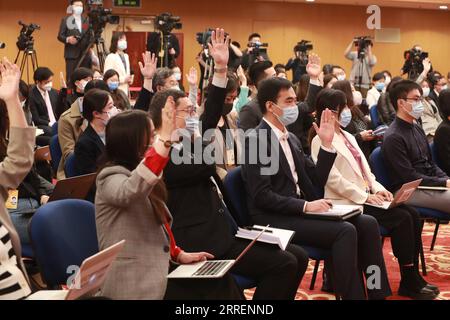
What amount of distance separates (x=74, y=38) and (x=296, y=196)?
7139 millimetres

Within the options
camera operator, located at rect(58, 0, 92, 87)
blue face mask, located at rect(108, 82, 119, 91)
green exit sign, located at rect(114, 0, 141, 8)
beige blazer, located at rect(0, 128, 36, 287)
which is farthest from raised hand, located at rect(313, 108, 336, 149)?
green exit sign, located at rect(114, 0, 141, 8)

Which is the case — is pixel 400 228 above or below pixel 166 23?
below

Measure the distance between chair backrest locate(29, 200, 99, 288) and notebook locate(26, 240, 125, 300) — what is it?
1.42 feet

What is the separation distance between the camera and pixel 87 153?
4137mm

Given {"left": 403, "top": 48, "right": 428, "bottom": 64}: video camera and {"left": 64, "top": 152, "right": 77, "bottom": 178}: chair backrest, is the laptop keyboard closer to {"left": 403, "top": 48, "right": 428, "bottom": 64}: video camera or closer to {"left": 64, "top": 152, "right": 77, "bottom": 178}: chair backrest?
{"left": 64, "top": 152, "right": 77, "bottom": 178}: chair backrest

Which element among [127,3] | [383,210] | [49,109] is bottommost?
[383,210]

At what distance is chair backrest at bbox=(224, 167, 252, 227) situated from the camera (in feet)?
12.4

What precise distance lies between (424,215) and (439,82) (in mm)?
6559

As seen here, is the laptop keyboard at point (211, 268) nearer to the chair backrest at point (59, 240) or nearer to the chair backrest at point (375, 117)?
the chair backrest at point (59, 240)

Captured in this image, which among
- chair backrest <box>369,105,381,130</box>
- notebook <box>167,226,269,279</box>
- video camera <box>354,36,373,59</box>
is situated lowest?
notebook <box>167,226,269,279</box>

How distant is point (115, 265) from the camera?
2607 mm

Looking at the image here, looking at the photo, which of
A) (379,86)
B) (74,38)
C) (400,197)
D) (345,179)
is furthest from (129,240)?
(379,86)

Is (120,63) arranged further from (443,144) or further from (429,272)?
(429,272)

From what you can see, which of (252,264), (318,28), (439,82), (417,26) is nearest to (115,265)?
(252,264)
